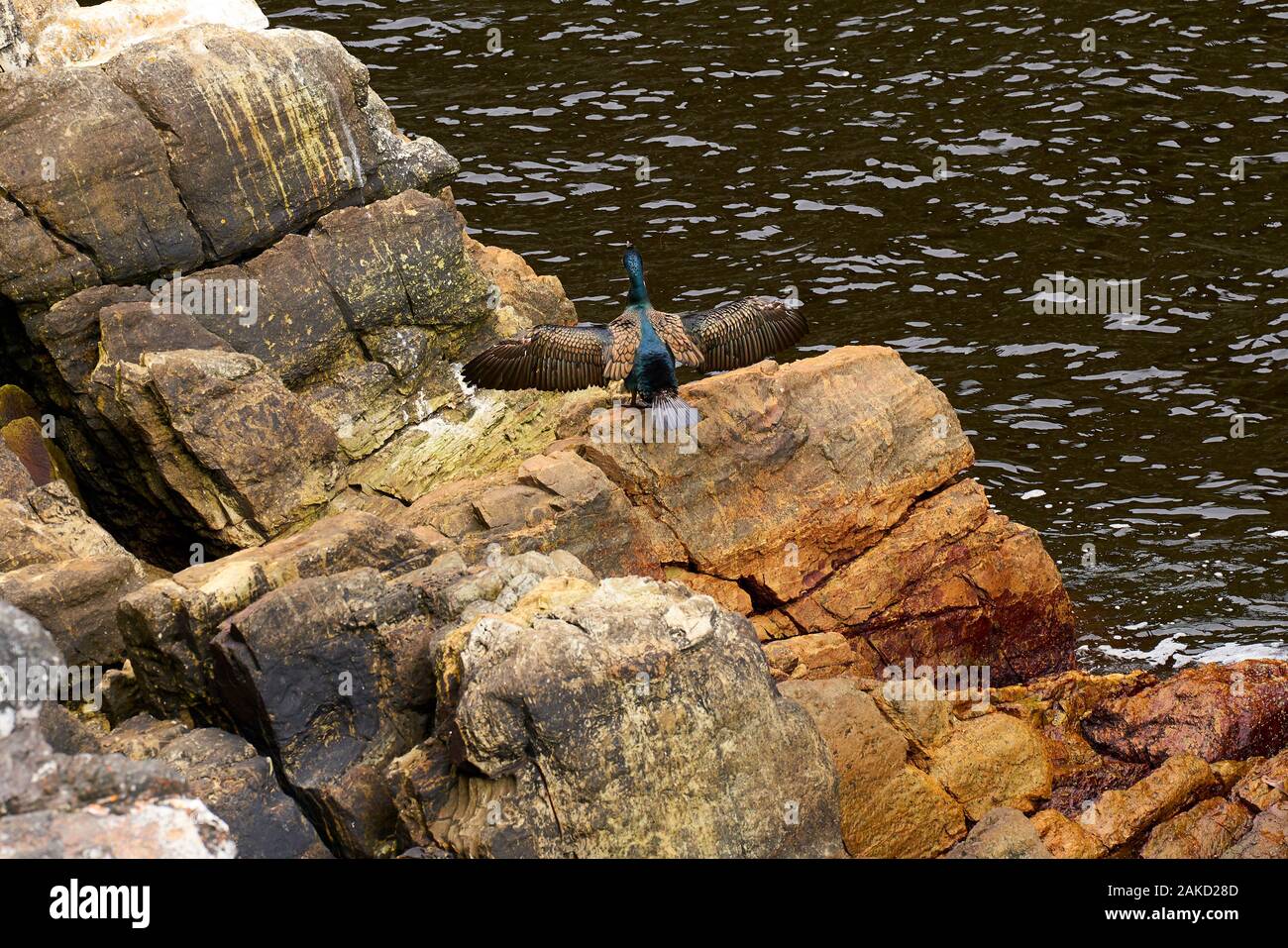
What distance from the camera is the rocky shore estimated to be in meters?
10.2

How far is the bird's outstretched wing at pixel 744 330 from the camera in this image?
1597 centimetres

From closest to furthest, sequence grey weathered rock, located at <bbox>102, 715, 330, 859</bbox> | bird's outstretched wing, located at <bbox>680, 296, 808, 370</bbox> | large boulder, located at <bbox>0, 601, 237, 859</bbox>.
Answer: large boulder, located at <bbox>0, 601, 237, 859</bbox>
grey weathered rock, located at <bbox>102, 715, 330, 859</bbox>
bird's outstretched wing, located at <bbox>680, 296, 808, 370</bbox>

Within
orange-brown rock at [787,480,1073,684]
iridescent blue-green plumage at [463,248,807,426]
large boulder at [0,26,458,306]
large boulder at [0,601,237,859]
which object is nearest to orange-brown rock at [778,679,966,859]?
orange-brown rock at [787,480,1073,684]

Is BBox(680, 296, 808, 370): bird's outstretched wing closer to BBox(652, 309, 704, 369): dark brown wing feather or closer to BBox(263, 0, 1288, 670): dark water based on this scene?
BBox(652, 309, 704, 369): dark brown wing feather

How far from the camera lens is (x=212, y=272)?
1555cm

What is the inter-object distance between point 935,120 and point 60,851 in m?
21.0

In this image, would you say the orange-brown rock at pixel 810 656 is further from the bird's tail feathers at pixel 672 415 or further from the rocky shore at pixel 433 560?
the bird's tail feathers at pixel 672 415

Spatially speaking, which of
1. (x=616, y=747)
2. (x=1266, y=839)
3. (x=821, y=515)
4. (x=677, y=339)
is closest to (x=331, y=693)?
(x=616, y=747)

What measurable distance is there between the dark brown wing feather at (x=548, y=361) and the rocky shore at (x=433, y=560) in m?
0.54

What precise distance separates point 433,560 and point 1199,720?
6807 millimetres

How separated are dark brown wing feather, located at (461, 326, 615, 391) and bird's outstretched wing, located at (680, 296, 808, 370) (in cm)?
105

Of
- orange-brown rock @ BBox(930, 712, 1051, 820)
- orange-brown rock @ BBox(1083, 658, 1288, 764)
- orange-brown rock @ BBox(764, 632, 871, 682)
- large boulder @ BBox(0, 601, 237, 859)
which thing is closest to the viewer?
large boulder @ BBox(0, 601, 237, 859)

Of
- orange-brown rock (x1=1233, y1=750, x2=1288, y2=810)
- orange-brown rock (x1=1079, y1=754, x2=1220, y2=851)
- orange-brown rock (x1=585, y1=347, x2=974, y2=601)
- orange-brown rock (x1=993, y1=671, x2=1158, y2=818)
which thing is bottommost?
orange-brown rock (x1=993, y1=671, x2=1158, y2=818)

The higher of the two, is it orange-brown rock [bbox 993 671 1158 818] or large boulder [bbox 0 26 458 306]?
large boulder [bbox 0 26 458 306]
